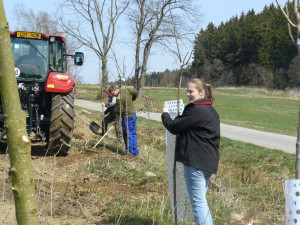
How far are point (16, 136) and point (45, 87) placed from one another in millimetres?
6665

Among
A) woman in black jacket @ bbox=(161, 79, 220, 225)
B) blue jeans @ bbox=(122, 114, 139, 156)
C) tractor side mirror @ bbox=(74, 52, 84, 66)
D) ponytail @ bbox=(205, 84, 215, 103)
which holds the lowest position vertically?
blue jeans @ bbox=(122, 114, 139, 156)

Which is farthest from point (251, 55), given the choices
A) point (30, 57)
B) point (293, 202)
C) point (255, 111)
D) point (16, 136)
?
point (16, 136)

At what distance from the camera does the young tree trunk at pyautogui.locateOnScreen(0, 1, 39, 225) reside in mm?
1804

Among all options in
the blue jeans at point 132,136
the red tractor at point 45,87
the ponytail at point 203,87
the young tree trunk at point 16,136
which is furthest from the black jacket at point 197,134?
the blue jeans at point 132,136

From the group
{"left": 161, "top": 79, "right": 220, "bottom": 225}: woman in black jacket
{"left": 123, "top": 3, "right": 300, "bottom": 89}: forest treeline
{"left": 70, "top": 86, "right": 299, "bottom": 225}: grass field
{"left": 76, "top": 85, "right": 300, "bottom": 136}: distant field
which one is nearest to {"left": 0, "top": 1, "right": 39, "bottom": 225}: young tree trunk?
{"left": 70, "top": 86, "right": 299, "bottom": 225}: grass field

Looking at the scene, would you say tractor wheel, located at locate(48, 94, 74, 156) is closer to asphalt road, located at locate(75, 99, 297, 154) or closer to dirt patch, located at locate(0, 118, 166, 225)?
dirt patch, located at locate(0, 118, 166, 225)

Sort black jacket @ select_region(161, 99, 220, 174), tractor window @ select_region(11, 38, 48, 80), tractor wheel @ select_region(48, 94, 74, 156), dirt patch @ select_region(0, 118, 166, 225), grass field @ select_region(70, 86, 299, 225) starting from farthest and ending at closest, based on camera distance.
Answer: tractor window @ select_region(11, 38, 48, 80), tractor wheel @ select_region(48, 94, 74, 156), grass field @ select_region(70, 86, 299, 225), dirt patch @ select_region(0, 118, 166, 225), black jacket @ select_region(161, 99, 220, 174)

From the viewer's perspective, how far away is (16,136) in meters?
1.85

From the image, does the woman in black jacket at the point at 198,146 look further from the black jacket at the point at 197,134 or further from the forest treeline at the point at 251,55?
the forest treeline at the point at 251,55

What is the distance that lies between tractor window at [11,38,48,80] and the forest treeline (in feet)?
184

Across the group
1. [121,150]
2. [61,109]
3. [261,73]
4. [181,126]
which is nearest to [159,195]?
[181,126]

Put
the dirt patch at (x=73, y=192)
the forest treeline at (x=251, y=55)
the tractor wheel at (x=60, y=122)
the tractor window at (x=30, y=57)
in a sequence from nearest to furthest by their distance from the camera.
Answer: the dirt patch at (x=73, y=192), the tractor wheel at (x=60, y=122), the tractor window at (x=30, y=57), the forest treeline at (x=251, y=55)

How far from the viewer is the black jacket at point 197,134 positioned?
3975mm

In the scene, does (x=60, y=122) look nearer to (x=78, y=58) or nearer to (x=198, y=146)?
(x=78, y=58)
